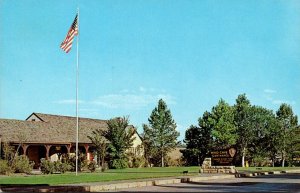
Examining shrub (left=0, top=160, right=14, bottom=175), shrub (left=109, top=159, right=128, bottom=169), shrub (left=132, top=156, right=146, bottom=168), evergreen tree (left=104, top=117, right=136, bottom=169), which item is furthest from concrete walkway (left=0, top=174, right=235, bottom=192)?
shrub (left=132, top=156, right=146, bottom=168)

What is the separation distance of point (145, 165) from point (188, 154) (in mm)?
14160

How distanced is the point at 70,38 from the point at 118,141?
20.6 meters

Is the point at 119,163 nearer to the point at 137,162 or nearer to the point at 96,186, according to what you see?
the point at 137,162

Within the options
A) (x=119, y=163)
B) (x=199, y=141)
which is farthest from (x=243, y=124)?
(x=119, y=163)

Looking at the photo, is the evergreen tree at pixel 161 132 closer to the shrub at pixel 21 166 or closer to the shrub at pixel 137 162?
the shrub at pixel 137 162

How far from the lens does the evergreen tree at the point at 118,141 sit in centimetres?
4903

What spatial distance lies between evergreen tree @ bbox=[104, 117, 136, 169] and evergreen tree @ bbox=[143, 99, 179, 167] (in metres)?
15.1

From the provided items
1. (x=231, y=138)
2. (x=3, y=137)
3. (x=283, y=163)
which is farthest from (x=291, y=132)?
(x=3, y=137)

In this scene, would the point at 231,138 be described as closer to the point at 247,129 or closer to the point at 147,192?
the point at 247,129

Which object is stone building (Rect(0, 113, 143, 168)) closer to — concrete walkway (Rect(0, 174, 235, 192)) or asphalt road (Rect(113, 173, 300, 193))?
concrete walkway (Rect(0, 174, 235, 192))

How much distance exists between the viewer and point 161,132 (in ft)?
220

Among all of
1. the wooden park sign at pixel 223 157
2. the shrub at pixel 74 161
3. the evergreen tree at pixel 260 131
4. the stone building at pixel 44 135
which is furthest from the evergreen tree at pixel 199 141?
the shrub at pixel 74 161

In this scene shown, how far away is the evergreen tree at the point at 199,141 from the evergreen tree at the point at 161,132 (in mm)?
4516

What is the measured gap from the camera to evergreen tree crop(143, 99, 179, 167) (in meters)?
66.1
